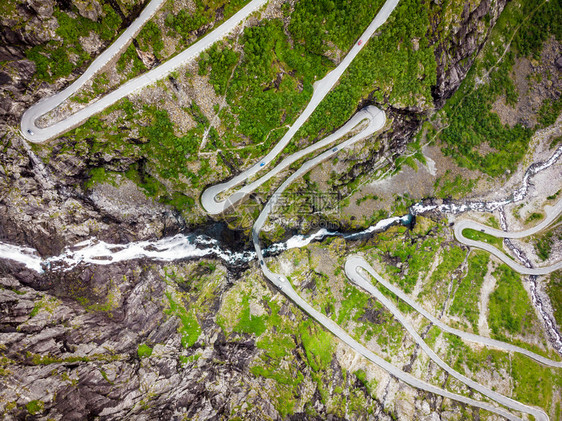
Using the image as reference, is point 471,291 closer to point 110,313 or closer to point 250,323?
point 250,323

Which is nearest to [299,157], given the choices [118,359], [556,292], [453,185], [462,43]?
[453,185]

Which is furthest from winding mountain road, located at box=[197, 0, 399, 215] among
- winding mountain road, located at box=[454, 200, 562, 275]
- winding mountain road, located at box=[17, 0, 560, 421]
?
winding mountain road, located at box=[454, 200, 562, 275]

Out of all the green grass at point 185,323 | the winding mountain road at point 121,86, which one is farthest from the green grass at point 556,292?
→ the winding mountain road at point 121,86

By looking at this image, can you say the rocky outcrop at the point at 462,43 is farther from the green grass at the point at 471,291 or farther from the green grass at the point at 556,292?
the green grass at the point at 556,292

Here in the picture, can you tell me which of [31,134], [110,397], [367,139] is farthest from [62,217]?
[367,139]

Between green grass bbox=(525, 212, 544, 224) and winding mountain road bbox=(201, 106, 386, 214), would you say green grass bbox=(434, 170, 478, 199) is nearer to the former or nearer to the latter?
green grass bbox=(525, 212, 544, 224)

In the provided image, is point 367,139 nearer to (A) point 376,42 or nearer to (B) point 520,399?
(A) point 376,42
